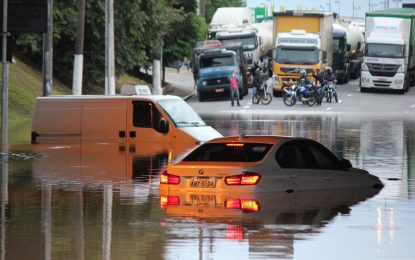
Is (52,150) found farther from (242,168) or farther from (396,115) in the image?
(396,115)

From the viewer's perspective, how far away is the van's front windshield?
3072 cm

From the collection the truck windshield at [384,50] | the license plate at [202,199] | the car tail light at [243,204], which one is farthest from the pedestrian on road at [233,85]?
the car tail light at [243,204]

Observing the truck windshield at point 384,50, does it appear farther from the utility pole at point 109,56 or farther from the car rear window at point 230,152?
the car rear window at point 230,152

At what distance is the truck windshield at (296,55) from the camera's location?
70.9m

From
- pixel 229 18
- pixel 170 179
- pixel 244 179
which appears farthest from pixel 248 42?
pixel 244 179

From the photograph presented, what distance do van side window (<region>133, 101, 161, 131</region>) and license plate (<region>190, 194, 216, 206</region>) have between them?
11.8m

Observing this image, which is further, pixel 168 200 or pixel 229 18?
pixel 229 18

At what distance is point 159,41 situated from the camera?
217 ft

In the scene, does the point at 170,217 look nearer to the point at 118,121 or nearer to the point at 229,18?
the point at 118,121

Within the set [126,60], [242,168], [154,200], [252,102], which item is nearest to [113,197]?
[154,200]

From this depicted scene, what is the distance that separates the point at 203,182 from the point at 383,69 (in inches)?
2250

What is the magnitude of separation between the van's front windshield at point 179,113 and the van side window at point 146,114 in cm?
27

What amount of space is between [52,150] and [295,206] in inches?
541

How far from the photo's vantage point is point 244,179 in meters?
18.7
